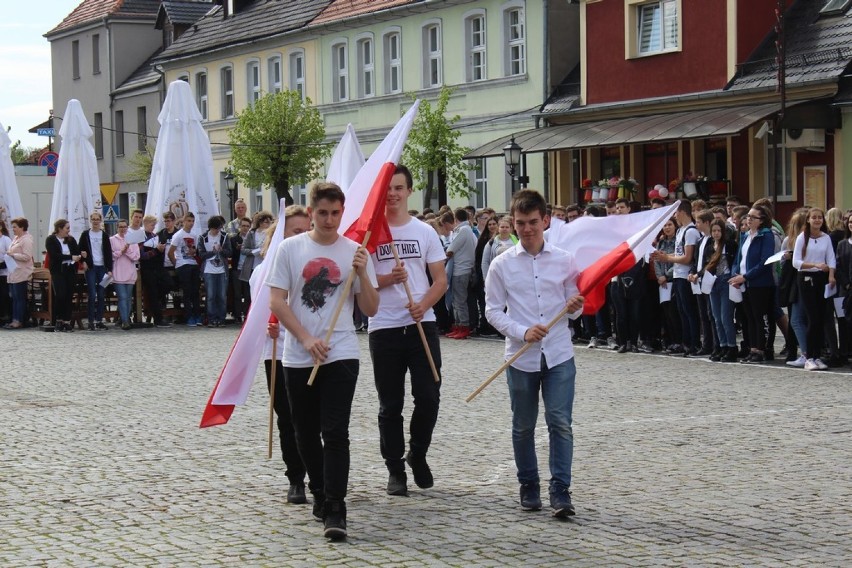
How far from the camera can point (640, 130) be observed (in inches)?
1189

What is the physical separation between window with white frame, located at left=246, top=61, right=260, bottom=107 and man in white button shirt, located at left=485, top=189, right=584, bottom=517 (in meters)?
42.8

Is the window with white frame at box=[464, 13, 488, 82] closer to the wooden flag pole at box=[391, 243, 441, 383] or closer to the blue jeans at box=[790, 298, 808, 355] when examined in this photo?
the blue jeans at box=[790, 298, 808, 355]

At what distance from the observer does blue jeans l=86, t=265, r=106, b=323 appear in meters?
24.3

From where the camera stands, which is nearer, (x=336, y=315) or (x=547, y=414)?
(x=336, y=315)

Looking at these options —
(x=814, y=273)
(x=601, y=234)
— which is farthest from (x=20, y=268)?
(x=601, y=234)

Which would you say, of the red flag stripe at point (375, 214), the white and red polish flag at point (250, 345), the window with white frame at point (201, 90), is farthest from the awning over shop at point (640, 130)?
the window with white frame at point (201, 90)

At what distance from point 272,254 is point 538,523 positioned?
7.33 ft

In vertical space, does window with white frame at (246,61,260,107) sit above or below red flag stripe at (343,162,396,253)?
above

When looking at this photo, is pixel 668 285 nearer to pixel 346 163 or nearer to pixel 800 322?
pixel 800 322

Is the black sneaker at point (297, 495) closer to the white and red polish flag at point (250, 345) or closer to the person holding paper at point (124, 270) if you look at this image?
the white and red polish flag at point (250, 345)

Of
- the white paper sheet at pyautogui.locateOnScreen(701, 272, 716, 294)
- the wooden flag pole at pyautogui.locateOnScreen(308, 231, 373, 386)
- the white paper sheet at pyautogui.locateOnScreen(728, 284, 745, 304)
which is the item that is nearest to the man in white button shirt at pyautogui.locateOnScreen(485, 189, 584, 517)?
the wooden flag pole at pyautogui.locateOnScreen(308, 231, 373, 386)

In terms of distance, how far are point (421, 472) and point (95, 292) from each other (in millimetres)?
16723

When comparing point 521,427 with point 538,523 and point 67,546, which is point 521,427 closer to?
point 538,523

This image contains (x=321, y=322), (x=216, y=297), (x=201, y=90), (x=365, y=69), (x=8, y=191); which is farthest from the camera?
(x=201, y=90)
